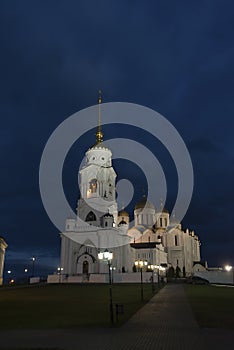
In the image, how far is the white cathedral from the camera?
62812 mm

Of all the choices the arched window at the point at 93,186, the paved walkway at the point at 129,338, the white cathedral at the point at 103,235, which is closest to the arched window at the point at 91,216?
the white cathedral at the point at 103,235

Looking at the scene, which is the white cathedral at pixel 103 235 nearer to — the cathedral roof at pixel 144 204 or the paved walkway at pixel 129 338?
the cathedral roof at pixel 144 204

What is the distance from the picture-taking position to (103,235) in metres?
63.1

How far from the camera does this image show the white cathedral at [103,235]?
62.8 meters

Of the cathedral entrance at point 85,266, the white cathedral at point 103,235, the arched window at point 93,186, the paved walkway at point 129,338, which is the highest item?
the arched window at point 93,186

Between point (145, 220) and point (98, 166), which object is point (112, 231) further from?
point (145, 220)

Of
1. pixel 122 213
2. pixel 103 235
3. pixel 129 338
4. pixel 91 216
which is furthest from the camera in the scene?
pixel 122 213

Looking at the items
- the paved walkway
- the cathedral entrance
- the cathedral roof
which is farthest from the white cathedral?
the paved walkway

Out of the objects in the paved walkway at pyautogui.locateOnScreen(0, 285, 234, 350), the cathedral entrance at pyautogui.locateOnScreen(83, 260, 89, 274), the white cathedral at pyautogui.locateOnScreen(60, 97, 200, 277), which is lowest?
the paved walkway at pyautogui.locateOnScreen(0, 285, 234, 350)

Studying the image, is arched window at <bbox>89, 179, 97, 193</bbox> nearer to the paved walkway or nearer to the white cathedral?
the white cathedral

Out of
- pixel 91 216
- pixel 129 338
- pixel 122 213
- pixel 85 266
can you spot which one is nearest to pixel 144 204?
pixel 122 213

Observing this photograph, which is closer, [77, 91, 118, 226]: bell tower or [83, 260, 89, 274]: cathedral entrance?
[83, 260, 89, 274]: cathedral entrance

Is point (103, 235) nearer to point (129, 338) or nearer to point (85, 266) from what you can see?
point (85, 266)

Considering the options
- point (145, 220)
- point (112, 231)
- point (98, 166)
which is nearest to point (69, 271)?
point (112, 231)
